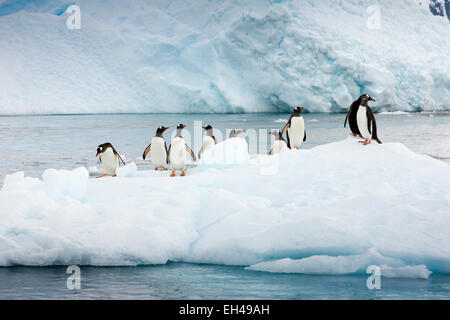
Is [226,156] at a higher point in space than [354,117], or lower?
lower

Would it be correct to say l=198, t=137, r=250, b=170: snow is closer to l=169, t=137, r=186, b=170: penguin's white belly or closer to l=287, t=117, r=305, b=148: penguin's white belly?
l=169, t=137, r=186, b=170: penguin's white belly

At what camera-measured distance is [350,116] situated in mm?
5711

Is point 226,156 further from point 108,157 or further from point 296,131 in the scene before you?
point 296,131

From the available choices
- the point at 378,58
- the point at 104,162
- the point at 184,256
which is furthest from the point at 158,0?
the point at 184,256

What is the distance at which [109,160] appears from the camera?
24.8 feet

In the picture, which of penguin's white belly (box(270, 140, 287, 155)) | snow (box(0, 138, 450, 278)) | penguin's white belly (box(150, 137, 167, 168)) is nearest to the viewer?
snow (box(0, 138, 450, 278))

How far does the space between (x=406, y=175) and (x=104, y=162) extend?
476 centimetres

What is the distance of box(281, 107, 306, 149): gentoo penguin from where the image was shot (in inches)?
347

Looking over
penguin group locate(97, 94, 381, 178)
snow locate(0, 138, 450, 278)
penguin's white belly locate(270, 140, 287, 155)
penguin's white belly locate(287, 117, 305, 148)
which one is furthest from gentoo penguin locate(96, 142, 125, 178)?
penguin's white belly locate(287, 117, 305, 148)

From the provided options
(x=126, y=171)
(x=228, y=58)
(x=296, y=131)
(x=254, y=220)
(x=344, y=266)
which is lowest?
(x=344, y=266)

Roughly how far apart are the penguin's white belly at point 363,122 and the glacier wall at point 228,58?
18.1 m

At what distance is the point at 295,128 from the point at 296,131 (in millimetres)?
74

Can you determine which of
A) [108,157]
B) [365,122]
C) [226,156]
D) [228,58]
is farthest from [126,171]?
[228,58]

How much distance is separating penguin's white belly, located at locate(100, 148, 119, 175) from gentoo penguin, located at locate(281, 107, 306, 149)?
3017 mm
